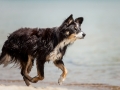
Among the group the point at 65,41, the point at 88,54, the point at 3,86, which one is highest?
the point at 65,41

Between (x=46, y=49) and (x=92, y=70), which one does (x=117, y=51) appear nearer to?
(x=92, y=70)

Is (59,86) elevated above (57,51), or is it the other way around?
(57,51)

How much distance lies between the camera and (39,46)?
9.48 feet

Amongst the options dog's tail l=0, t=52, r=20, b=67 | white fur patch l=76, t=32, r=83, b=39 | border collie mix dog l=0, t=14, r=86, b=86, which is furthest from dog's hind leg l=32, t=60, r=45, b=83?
white fur patch l=76, t=32, r=83, b=39

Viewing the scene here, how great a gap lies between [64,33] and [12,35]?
575 mm

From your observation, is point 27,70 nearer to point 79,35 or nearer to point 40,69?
point 40,69

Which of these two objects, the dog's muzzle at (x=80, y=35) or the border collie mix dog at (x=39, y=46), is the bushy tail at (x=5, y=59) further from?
the dog's muzzle at (x=80, y=35)

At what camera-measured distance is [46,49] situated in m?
2.84

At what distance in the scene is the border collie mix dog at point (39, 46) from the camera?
2783 mm

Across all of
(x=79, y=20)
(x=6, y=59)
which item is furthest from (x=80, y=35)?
Answer: (x=6, y=59)

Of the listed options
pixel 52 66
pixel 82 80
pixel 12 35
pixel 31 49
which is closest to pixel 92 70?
pixel 82 80

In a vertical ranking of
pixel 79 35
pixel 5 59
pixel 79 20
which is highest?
pixel 79 20

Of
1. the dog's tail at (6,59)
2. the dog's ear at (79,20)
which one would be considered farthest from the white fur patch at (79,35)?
the dog's tail at (6,59)

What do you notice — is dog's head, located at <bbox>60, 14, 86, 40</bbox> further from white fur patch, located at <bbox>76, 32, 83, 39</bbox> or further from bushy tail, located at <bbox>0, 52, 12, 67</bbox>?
bushy tail, located at <bbox>0, 52, 12, 67</bbox>
